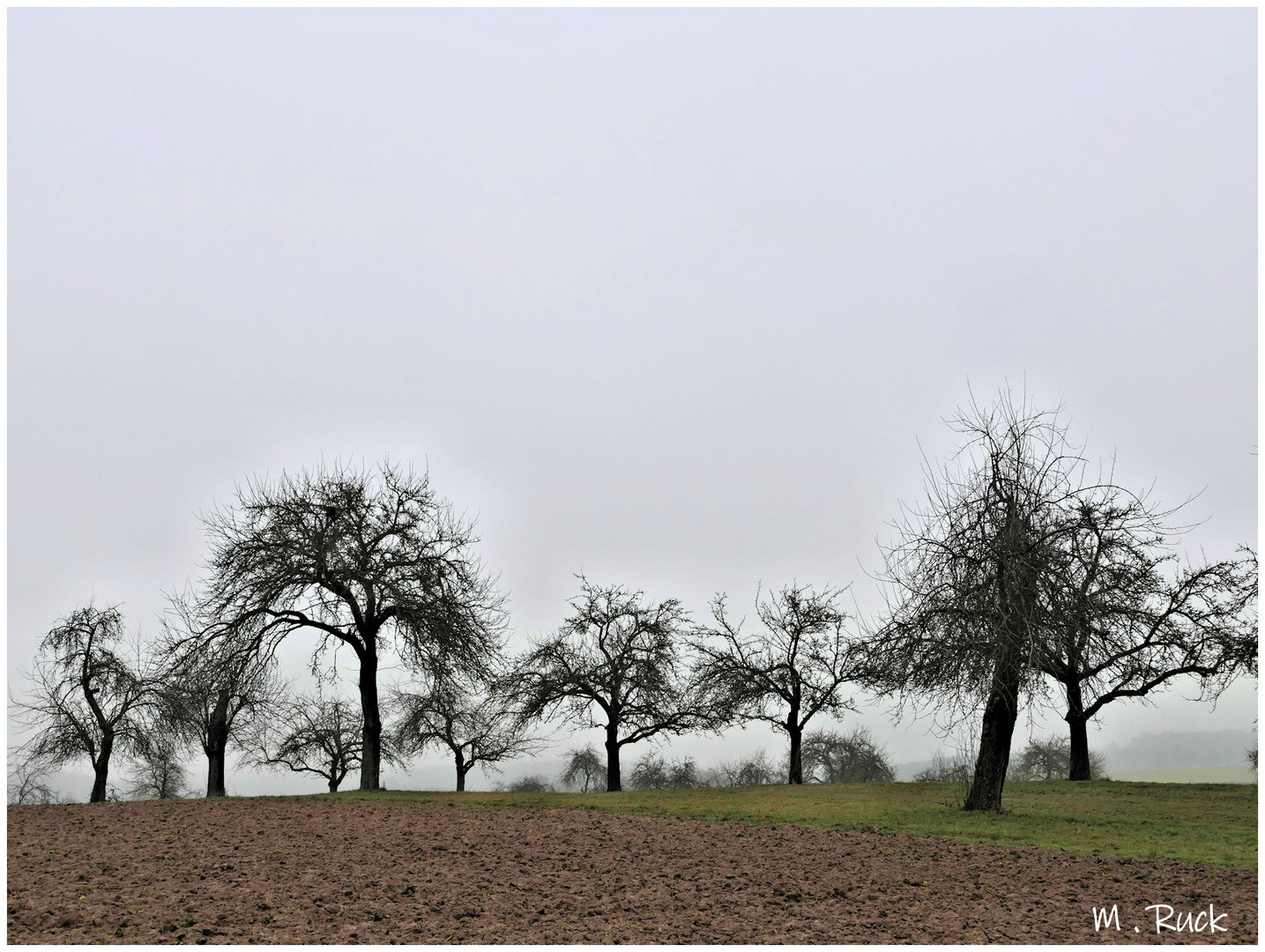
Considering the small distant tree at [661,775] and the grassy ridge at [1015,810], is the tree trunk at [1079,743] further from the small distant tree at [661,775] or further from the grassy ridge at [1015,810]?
the small distant tree at [661,775]

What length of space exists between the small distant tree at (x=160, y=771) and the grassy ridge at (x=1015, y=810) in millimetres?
18296

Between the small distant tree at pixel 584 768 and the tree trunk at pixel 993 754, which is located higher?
the tree trunk at pixel 993 754

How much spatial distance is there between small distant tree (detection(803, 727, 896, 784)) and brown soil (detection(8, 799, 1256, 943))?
41555 millimetres

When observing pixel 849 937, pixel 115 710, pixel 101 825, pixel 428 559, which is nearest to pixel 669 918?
pixel 849 937

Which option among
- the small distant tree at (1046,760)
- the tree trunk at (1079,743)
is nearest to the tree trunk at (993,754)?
the tree trunk at (1079,743)

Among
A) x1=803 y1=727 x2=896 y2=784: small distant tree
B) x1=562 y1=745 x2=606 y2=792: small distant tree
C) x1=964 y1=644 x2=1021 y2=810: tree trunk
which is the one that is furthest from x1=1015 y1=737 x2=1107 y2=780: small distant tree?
x1=964 y1=644 x2=1021 y2=810: tree trunk

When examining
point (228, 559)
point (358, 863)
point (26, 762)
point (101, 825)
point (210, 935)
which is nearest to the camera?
point (210, 935)

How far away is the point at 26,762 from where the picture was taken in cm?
3666

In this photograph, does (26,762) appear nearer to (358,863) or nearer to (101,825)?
(101,825)

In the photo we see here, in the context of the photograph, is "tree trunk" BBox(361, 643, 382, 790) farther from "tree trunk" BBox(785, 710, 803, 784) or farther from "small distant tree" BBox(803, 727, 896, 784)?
"small distant tree" BBox(803, 727, 896, 784)

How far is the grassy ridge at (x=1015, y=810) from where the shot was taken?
15.0m

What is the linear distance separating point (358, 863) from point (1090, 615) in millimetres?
14935

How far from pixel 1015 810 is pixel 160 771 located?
1910 inches

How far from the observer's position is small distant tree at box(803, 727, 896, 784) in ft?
180
